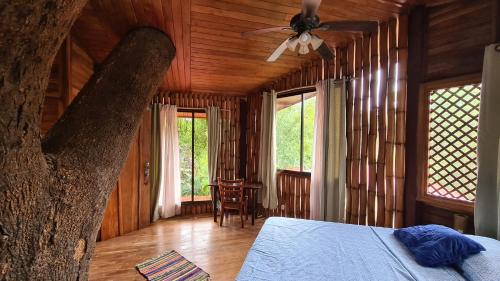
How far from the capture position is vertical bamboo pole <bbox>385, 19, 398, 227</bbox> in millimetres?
2359

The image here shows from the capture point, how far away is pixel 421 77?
220 cm

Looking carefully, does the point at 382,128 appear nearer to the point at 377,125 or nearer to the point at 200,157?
the point at 377,125

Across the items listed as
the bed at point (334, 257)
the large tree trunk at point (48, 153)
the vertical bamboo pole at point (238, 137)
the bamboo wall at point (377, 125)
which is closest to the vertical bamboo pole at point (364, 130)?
the bamboo wall at point (377, 125)

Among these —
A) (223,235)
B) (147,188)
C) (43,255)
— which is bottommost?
(223,235)

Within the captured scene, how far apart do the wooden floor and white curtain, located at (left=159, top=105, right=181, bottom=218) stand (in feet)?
1.20

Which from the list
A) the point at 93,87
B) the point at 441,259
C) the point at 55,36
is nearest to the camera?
the point at 55,36

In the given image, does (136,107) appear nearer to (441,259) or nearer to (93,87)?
(93,87)

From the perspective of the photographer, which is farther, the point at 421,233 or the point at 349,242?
the point at 349,242

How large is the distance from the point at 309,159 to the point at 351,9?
2.25 metres

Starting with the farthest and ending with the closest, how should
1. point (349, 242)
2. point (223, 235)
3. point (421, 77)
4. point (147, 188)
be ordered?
point (147, 188)
point (223, 235)
point (421, 77)
point (349, 242)

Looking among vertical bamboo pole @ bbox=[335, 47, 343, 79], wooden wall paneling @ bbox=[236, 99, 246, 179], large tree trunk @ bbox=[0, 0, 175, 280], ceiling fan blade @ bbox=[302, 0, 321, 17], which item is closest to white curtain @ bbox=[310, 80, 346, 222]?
vertical bamboo pole @ bbox=[335, 47, 343, 79]

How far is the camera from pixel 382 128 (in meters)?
2.46

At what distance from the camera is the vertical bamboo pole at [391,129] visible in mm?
2359

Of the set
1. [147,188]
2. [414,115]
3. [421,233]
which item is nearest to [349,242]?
[421,233]
